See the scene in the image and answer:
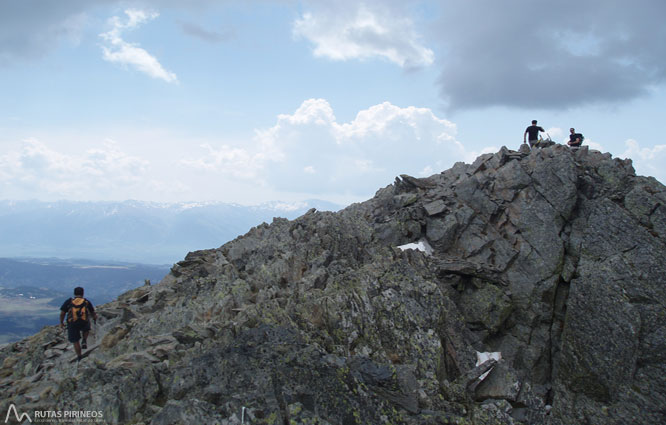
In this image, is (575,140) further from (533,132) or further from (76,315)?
(76,315)

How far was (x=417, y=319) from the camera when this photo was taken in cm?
2420

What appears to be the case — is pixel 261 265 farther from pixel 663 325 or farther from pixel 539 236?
pixel 663 325

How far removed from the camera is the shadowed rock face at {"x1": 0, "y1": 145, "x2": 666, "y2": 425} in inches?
675

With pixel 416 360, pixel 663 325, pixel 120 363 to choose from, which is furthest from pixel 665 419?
pixel 120 363

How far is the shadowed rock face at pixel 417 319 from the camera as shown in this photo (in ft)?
56.3

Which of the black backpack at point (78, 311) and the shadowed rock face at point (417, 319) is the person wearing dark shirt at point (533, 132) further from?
the black backpack at point (78, 311)

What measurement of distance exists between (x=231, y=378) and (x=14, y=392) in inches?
440

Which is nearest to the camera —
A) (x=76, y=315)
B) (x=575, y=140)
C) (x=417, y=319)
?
(x=76, y=315)

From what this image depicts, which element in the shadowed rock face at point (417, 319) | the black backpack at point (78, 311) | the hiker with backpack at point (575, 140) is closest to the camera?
the shadowed rock face at point (417, 319)

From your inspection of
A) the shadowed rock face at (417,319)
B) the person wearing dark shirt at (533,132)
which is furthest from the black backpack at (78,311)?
the person wearing dark shirt at (533,132)

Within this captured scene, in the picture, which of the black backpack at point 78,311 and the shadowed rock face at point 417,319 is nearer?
the shadowed rock face at point 417,319

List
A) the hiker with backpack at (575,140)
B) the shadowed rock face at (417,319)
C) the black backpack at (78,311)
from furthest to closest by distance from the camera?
the hiker with backpack at (575,140) → the black backpack at (78,311) → the shadowed rock face at (417,319)

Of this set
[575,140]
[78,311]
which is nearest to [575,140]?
[575,140]

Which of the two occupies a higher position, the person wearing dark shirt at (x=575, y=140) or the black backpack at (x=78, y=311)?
the person wearing dark shirt at (x=575, y=140)
